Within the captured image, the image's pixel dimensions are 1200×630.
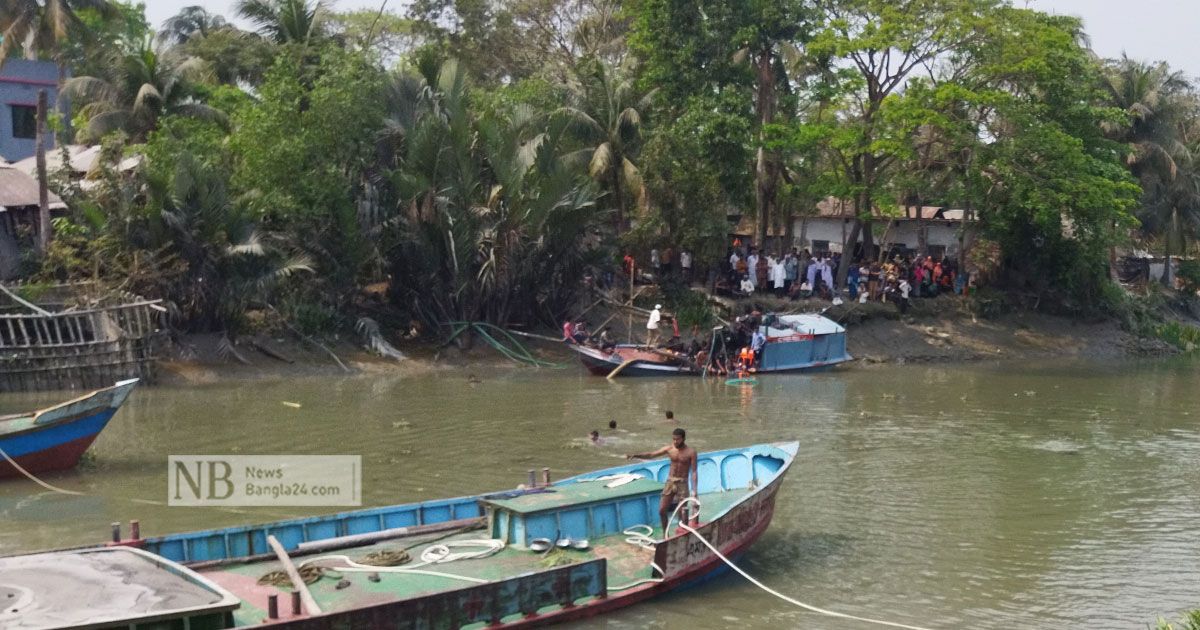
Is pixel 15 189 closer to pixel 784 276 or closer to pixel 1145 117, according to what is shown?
pixel 784 276

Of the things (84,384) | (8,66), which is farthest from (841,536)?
(8,66)

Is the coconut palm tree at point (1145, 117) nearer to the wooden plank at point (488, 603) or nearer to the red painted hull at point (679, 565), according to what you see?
the red painted hull at point (679, 565)

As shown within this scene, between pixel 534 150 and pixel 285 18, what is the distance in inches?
349

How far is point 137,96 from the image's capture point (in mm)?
34125

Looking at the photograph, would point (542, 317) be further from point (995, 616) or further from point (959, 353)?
point (995, 616)

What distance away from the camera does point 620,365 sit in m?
29.2

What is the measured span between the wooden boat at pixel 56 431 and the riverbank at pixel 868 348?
29.1ft

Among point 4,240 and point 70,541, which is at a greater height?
point 4,240

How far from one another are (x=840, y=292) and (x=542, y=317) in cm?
950

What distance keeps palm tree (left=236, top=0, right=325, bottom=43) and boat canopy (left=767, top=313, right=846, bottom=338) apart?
15.0m

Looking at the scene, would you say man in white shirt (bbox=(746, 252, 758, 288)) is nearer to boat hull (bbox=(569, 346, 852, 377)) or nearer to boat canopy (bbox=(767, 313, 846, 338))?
boat canopy (bbox=(767, 313, 846, 338))

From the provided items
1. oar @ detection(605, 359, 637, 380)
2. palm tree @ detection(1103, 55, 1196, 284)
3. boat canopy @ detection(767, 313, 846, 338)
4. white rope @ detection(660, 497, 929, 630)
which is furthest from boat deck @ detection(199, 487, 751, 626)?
palm tree @ detection(1103, 55, 1196, 284)

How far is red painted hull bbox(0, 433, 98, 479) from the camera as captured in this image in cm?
1714

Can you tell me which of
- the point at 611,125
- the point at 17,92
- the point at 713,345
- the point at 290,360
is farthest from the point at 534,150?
the point at 17,92
